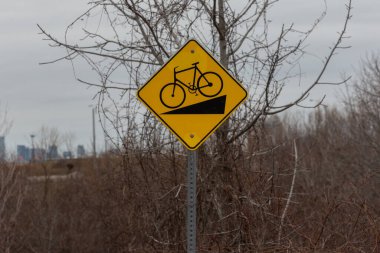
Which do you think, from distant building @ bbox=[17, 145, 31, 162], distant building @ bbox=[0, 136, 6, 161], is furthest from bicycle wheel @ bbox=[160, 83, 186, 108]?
distant building @ bbox=[17, 145, 31, 162]

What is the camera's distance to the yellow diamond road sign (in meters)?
4.86

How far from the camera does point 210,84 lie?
490 cm

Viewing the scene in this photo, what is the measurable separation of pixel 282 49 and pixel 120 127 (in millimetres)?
2341

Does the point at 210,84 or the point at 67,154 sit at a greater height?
the point at 67,154

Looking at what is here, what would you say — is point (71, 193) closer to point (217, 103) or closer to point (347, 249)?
point (347, 249)

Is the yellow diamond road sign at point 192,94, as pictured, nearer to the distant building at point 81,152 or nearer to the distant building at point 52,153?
the distant building at point 52,153

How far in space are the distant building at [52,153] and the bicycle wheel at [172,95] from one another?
25358mm

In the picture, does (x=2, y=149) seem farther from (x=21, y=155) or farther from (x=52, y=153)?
(x=52, y=153)

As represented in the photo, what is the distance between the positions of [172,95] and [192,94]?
16 cm

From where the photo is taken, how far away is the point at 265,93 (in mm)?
7426

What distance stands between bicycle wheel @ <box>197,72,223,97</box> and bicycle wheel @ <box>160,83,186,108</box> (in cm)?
15

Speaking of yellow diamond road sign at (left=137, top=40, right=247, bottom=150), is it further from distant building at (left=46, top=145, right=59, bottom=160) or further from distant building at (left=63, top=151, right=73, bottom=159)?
distant building at (left=63, top=151, right=73, bottom=159)

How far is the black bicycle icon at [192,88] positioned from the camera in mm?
4871

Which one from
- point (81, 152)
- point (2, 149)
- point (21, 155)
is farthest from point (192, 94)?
point (81, 152)
